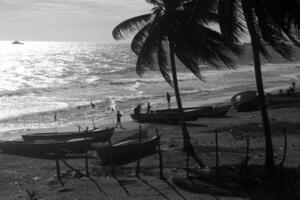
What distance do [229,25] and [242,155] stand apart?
412 inches

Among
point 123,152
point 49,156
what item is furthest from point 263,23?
point 49,156

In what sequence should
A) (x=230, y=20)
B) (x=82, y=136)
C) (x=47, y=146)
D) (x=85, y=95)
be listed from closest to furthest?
1. (x=230, y=20)
2. (x=47, y=146)
3. (x=82, y=136)
4. (x=85, y=95)

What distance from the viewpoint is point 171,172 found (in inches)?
878

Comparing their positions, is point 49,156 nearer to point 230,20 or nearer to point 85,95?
point 230,20

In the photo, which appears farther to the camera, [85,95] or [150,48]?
[85,95]

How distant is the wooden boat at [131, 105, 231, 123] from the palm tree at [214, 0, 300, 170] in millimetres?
24164

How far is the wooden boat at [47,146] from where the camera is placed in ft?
104

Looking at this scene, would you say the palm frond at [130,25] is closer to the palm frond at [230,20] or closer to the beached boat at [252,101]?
the palm frond at [230,20]

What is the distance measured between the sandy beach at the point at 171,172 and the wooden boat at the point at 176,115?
3249mm

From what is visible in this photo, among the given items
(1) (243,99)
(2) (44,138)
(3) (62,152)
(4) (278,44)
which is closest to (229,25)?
(4) (278,44)

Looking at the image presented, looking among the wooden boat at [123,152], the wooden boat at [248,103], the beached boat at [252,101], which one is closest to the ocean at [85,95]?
the beached boat at [252,101]

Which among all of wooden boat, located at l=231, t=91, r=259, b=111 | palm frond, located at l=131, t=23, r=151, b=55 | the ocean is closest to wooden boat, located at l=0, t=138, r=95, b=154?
the ocean

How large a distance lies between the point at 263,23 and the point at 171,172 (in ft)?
27.9

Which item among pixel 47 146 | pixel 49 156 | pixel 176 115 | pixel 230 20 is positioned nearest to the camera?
pixel 230 20
